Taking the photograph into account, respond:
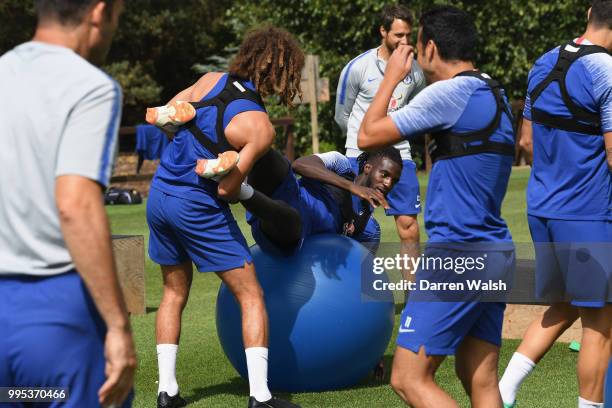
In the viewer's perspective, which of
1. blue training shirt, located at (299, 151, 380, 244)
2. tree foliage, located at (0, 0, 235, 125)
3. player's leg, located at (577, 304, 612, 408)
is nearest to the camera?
player's leg, located at (577, 304, 612, 408)

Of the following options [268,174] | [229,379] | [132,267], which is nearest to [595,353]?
[268,174]

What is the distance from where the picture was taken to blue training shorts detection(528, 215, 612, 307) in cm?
536

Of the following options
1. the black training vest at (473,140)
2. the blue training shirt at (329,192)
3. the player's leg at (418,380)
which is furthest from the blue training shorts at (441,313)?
the blue training shirt at (329,192)

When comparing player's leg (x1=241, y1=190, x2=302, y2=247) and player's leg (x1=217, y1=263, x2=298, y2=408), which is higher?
player's leg (x1=241, y1=190, x2=302, y2=247)

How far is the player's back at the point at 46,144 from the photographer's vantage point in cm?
307

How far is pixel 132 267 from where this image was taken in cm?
920

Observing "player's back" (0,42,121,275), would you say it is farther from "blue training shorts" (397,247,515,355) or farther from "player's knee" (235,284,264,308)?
"player's knee" (235,284,264,308)

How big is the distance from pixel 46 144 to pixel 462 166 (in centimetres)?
209

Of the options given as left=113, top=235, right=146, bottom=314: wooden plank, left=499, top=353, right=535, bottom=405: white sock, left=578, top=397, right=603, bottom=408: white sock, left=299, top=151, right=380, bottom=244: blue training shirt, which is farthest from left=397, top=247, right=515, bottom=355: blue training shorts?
left=113, top=235, right=146, bottom=314: wooden plank

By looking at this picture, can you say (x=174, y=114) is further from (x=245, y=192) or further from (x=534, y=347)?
(x=534, y=347)

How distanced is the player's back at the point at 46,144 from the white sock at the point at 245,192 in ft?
9.61

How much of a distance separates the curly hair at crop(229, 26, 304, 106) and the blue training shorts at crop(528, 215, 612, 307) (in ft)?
5.28

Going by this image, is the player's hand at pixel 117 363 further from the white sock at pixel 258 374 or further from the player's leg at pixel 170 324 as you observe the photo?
the player's leg at pixel 170 324

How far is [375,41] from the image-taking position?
28.9 m
